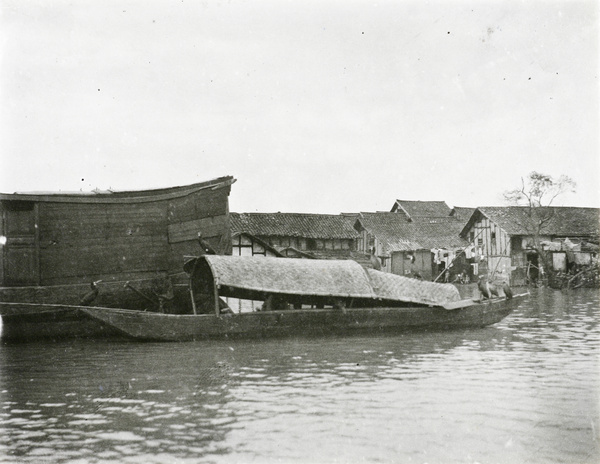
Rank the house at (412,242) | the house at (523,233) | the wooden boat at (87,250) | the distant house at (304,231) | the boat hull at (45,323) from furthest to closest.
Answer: the house at (412,242)
the distant house at (304,231)
the house at (523,233)
the wooden boat at (87,250)
the boat hull at (45,323)

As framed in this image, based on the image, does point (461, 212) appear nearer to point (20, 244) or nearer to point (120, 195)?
point (120, 195)

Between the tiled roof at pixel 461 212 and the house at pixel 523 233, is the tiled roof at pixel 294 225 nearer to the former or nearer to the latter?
the house at pixel 523 233

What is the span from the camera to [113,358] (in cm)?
993

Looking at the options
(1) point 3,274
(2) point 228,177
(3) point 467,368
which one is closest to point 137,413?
(3) point 467,368

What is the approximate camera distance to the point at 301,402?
7.00 m

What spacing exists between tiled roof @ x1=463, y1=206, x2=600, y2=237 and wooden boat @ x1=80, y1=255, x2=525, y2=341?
1848cm

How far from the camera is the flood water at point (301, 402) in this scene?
5.37m

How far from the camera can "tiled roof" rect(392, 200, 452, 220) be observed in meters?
40.8

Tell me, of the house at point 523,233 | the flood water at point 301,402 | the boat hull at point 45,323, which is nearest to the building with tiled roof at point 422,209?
the house at point 523,233

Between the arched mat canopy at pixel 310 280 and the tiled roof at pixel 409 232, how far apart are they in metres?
22.3

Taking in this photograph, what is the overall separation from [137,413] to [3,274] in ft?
19.1

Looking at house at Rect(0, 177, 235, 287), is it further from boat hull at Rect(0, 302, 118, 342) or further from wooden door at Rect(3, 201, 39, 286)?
boat hull at Rect(0, 302, 118, 342)

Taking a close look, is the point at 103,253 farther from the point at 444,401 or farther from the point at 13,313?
the point at 444,401

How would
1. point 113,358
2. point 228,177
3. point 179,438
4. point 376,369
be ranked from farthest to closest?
point 228,177 → point 113,358 → point 376,369 → point 179,438
